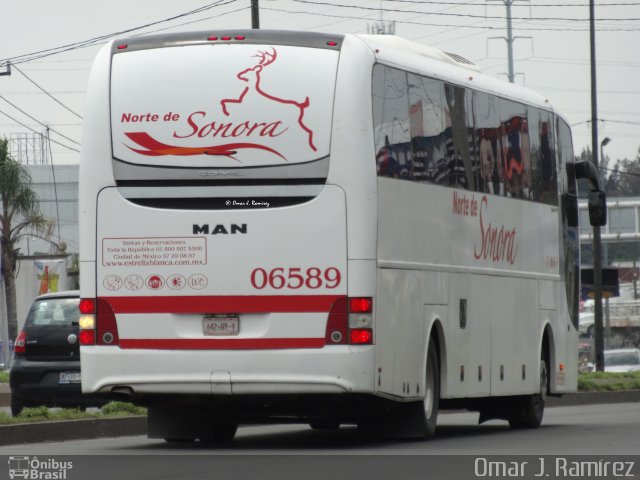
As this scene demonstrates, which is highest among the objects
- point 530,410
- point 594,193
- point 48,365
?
point 594,193

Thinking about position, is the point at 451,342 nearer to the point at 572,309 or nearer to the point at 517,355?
the point at 517,355

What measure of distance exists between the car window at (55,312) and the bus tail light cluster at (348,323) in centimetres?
689

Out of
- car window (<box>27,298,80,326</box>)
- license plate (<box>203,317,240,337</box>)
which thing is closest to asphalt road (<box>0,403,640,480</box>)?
→ license plate (<box>203,317,240,337</box>)

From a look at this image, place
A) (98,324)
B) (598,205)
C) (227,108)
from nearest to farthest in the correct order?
(227,108), (98,324), (598,205)

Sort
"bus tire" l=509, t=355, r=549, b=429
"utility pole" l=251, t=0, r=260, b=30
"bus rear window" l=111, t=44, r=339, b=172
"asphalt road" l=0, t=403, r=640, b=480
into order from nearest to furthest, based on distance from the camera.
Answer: "asphalt road" l=0, t=403, r=640, b=480 < "bus rear window" l=111, t=44, r=339, b=172 < "bus tire" l=509, t=355, r=549, b=429 < "utility pole" l=251, t=0, r=260, b=30

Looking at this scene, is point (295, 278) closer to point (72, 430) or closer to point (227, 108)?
point (227, 108)

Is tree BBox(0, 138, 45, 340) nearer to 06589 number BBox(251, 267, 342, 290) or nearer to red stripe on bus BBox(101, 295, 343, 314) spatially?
red stripe on bus BBox(101, 295, 343, 314)

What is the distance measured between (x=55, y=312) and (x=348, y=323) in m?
7.30

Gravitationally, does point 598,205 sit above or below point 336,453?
above

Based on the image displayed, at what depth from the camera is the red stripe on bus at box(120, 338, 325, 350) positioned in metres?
14.4

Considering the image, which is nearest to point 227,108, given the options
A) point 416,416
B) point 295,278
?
point 295,278

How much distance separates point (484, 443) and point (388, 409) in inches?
48.6

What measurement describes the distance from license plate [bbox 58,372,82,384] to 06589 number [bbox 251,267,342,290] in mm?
6270

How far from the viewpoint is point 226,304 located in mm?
14578
